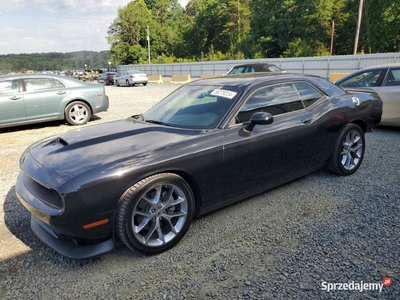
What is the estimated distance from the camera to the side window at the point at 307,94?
3.94m

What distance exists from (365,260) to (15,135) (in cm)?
810

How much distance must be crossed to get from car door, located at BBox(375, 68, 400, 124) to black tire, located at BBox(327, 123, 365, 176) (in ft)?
8.54

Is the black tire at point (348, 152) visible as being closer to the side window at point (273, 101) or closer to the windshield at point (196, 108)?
the side window at point (273, 101)

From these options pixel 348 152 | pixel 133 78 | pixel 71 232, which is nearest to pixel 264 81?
pixel 348 152

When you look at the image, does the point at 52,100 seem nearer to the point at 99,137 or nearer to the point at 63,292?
the point at 99,137

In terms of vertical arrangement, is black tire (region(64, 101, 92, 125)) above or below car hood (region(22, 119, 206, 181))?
below

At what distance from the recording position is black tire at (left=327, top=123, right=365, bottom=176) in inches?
165

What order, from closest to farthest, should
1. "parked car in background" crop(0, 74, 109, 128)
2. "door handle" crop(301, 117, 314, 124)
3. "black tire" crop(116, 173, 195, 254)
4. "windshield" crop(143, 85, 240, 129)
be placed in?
"black tire" crop(116, 173, 195, 254), "windshield" crop(143, 85, 240, 129), "door handle" crop(301, 117, 314, 124), "parked car in background" crop(0, 74, 109, 128)

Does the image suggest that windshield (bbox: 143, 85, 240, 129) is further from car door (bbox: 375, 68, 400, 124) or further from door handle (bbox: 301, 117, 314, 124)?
car door (bbox: 375, 68, 400, 124)

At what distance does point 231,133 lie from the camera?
123 inches

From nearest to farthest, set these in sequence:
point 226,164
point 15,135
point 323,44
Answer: point 226,164, point 15,135, point 323,44

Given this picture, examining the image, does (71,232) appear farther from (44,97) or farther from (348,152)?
(44,97)

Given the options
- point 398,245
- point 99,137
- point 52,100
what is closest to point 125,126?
point 99,137

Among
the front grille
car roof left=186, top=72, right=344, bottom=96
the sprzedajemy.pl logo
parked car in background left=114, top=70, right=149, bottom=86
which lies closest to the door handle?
car roof left=186, top=72, right=344, bottom=96
